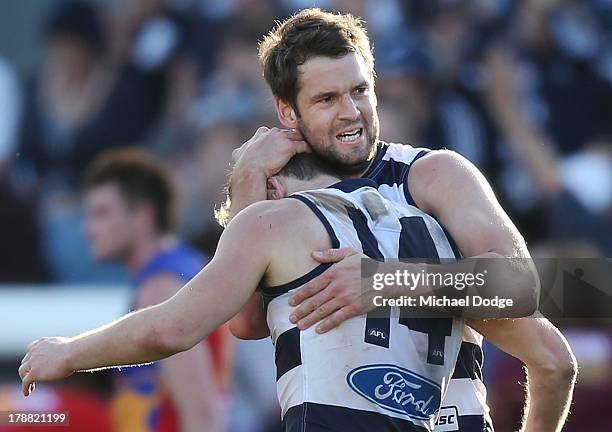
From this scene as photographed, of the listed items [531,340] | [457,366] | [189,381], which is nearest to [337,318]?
[457,366]

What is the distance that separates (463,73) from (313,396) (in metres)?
4.75

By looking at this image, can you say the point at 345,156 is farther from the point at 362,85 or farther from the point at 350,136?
the point at 362,85

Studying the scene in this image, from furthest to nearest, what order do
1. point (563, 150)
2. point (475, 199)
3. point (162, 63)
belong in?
point (162, 63), point (563, 150), point (475, 199)

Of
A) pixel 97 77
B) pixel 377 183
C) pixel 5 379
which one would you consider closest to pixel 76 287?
pixel 5 379

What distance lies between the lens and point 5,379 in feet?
25.8

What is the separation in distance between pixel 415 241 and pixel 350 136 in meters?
0.47

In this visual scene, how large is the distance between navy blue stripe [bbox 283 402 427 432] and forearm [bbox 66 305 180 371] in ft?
1.41

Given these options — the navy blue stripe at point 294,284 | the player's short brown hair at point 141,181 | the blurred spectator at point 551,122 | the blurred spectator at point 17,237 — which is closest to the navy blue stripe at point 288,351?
the navy blue stripe at point 294,284

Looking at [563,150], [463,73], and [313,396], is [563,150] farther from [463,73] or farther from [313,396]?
[313,396]

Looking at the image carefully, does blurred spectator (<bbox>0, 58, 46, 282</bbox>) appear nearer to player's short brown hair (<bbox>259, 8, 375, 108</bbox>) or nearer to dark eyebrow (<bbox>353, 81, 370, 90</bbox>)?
player's short brown hair (<bbox>259, 8, 375, 108</bbox>)

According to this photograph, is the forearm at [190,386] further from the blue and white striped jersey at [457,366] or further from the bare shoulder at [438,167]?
the bare shoulder at [438,167]

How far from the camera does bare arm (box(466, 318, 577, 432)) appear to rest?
3.89 meters

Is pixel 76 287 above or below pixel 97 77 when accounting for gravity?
below

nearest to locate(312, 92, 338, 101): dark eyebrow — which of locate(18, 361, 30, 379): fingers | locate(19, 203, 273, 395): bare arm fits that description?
locate(19, 203, 273, 395): bare arm
